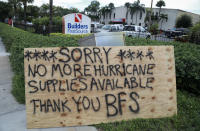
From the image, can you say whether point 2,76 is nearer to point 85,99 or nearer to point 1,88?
point 1,88

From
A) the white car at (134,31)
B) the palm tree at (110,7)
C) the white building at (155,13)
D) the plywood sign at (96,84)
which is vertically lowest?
the plywood sign at (96,84)

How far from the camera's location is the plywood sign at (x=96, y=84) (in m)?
2.75

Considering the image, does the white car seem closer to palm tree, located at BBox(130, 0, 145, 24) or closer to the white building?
the white building

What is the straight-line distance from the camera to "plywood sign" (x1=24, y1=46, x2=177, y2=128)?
108 inches

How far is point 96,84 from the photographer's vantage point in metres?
2.88

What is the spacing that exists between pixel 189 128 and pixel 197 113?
0.52m

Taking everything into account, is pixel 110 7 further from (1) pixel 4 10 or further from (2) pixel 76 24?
(2) pixel 76 24

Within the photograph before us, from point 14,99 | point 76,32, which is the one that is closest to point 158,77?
point 14,99

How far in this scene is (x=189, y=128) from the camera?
112 inches

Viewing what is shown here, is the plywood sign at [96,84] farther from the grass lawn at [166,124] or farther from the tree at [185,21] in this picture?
the tree at [185,21]

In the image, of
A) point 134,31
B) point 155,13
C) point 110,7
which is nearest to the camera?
point 134,31

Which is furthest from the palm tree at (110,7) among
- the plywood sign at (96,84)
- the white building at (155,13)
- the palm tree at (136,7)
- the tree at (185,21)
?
the plywood sign at (96,84)

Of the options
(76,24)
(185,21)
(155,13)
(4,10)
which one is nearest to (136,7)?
(155,13)

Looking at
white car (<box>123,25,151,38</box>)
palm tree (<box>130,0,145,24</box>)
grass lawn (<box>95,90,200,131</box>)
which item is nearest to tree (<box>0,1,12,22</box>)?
palm tree (<box>130,0,145,24</box>)
